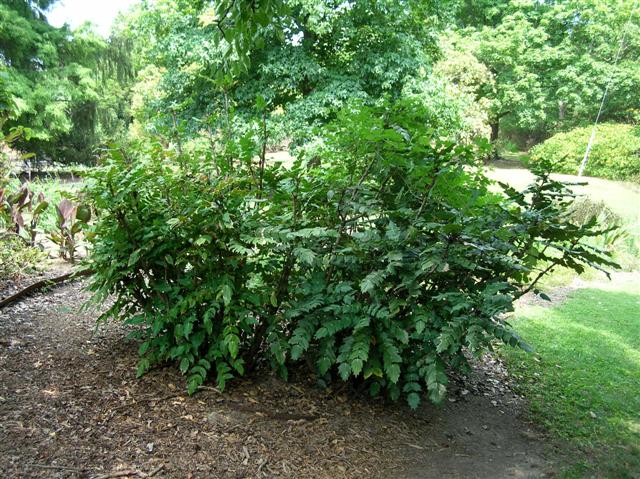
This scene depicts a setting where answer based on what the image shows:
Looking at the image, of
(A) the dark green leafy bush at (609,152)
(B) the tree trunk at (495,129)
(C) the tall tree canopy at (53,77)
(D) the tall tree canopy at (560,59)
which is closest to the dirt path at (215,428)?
(C) the tall tree canopy at (53,77)

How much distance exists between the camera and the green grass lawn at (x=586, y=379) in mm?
2600

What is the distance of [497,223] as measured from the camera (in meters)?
2.44

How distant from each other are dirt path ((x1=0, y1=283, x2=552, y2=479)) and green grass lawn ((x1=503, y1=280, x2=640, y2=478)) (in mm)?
247

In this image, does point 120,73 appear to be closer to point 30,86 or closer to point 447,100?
point 30,86

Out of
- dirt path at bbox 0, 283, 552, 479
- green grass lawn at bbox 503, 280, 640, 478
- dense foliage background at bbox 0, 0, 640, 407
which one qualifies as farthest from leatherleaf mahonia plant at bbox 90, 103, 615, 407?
green grass lawn at bbox 503, 280, 640, 478

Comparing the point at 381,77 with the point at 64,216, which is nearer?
the point at 64,216

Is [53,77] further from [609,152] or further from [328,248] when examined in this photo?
[609,152]

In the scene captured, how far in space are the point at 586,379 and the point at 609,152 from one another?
54.9 ft

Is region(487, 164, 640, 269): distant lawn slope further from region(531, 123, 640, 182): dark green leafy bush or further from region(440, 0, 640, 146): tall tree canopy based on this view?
region(440, 0, 640, 146): tall tree canopy

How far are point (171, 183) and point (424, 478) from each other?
6.74 feet

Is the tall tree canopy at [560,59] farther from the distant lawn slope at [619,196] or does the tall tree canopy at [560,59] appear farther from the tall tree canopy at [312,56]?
the tall tree canopy at [312,56]

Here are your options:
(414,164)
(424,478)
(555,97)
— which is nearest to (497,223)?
(414,164)

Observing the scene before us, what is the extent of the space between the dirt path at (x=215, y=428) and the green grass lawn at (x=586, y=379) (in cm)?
25

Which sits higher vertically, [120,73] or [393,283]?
[120,73]
